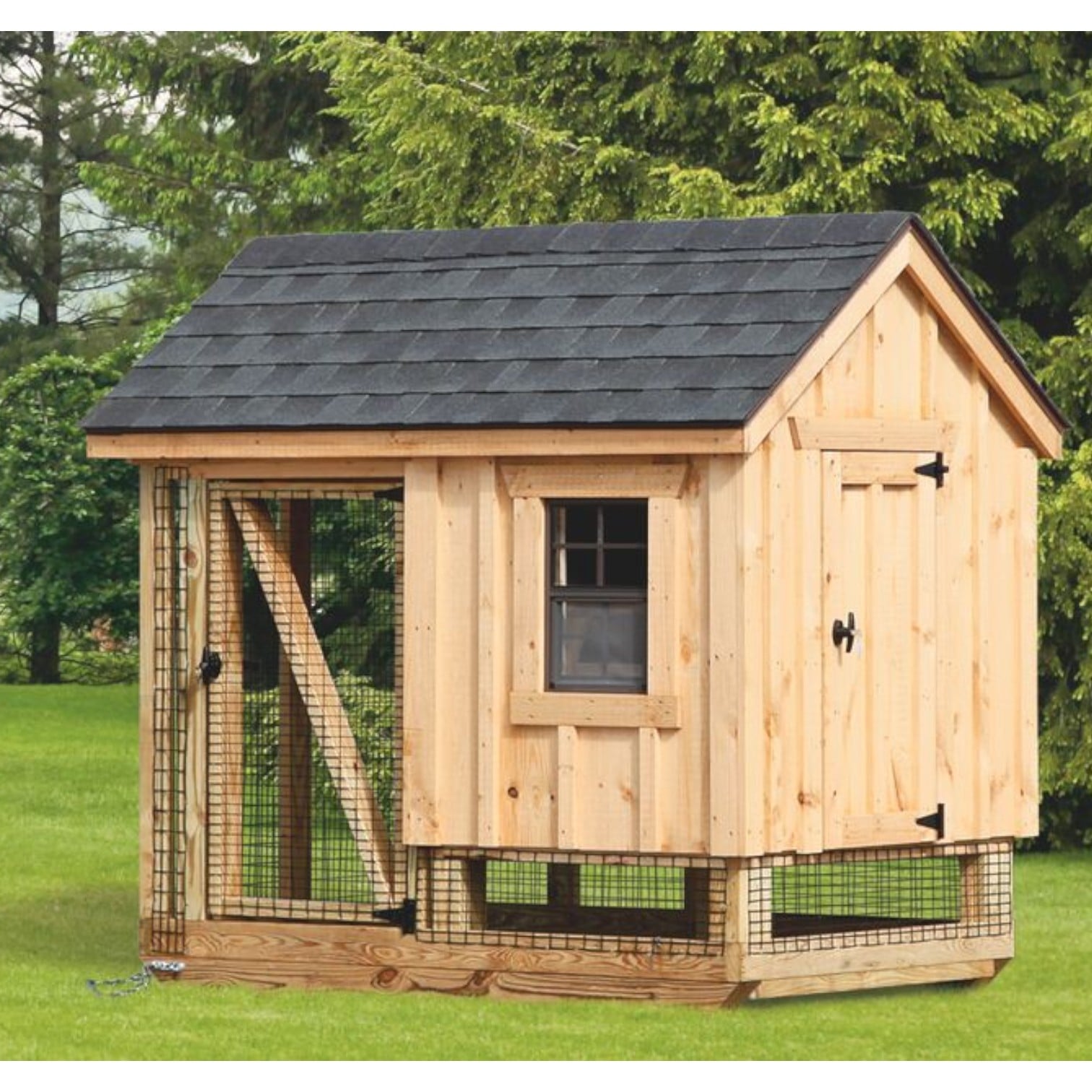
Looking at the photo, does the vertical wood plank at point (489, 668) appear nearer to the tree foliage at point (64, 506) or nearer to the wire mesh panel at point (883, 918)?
the wire mesh panel at point (883, 918)

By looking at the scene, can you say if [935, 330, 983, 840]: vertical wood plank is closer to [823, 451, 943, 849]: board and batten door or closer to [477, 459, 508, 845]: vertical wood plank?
[823, 451, 943, 849]: board and batten door

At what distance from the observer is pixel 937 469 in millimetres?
11898

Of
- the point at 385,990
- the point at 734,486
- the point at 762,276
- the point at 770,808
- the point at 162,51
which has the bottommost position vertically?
the point at 385,990

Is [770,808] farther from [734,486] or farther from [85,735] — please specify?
[85,735]

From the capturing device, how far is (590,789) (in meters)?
11.2

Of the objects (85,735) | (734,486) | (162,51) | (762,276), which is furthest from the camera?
(162,51)

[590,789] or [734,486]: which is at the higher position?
[734,486]

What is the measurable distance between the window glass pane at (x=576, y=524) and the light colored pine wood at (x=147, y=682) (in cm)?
196

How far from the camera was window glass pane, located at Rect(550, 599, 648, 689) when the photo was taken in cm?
1132

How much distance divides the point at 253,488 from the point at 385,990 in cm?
235

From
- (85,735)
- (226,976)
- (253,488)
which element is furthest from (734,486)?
(85,735)

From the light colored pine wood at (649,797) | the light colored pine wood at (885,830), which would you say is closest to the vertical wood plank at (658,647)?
the light colored pine wood at (649,797)

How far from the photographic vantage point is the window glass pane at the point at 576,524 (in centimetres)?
1145

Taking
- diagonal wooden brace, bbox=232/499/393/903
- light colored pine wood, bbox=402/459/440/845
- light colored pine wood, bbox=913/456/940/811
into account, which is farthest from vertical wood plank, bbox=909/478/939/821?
diagonal wooden brace, bbox=232/499/393/903
